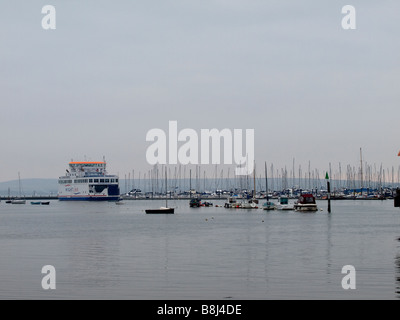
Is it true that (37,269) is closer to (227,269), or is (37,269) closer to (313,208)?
(227,269)

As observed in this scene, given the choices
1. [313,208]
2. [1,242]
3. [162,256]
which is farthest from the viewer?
[313,208]

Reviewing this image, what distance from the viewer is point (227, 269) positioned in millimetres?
38469

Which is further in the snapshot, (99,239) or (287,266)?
(99,239)
